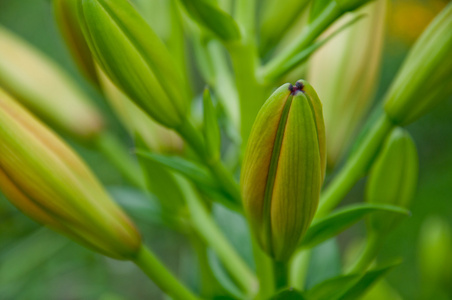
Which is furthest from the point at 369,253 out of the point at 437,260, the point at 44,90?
the point at 44,90

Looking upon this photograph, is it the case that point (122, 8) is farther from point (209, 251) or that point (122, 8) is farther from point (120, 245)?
point (209, 251)

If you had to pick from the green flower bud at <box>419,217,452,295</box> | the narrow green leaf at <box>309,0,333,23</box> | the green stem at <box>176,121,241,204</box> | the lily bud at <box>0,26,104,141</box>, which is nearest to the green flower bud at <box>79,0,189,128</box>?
the green stem at <box>176,121,241,204</box>

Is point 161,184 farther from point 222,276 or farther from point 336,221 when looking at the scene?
point 336,221

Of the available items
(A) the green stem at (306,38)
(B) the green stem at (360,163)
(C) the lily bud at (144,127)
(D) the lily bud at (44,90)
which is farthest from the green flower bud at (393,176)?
(D) the lily bud at (44,90)

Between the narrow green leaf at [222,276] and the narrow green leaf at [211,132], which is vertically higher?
the narrow green leaf at [211,132]

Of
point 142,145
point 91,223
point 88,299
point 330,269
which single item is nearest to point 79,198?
point 91,223

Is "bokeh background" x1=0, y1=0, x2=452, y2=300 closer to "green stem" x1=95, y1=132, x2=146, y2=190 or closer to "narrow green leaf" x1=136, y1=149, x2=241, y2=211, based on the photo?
"green stem" x1=95, y1=132, x2=146, y2=190

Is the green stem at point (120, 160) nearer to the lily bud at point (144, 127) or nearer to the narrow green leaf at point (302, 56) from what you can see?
the lily bud at point (144, 127)
